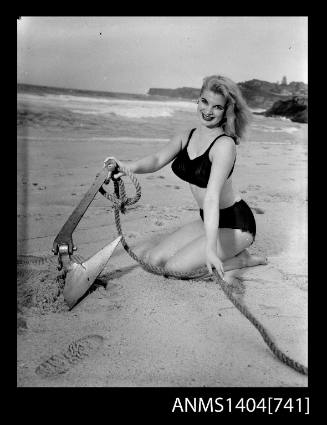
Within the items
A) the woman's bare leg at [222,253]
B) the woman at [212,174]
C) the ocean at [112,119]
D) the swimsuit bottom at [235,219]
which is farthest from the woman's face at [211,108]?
the ocean at [112,119]

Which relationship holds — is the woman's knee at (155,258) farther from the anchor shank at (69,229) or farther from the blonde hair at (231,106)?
the blonde hair at (231,106)

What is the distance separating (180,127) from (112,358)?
766cm

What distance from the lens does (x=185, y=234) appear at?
8.80ft

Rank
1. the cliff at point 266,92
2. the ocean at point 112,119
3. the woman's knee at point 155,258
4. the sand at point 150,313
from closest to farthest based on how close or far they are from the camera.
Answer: the sand at point 150,313
the woman's knee at point 155,258
the ocean at point 112,119
the cliff at point 266,92

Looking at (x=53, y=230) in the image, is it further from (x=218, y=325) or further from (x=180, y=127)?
(x=180, y=127)

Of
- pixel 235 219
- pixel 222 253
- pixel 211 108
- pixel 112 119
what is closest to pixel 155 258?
pixel 222 253

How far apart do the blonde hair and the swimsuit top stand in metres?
0.08

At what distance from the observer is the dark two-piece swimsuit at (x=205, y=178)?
2.38 meters

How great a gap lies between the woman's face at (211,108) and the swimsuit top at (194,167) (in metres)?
0.10

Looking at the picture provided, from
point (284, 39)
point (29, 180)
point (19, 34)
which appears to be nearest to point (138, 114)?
point (29, 180)

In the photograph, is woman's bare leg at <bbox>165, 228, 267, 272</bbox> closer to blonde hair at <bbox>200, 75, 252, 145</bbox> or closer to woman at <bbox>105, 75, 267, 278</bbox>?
woman at <bbox>105, 75, 267, 278</bbox>

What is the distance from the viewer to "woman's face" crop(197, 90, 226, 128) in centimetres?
228

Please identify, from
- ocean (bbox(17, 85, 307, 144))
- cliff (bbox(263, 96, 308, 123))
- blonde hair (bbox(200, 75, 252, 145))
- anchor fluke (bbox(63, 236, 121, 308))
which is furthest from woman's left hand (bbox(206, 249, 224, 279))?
cliff (bbox(263, 96, 308, 123))
